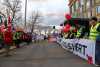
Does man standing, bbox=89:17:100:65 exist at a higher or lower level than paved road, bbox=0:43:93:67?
higher

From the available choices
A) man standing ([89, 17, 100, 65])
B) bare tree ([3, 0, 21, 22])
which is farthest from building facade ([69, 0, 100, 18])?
man standing ([89, 17, 100, 65])

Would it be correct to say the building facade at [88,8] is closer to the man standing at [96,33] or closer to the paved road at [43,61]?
the paved road at [43,61]

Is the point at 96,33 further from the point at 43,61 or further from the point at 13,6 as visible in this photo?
the point at 13,6

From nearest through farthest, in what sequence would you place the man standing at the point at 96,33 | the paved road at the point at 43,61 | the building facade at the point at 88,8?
the man standing at the point at 96,33 → the paved road at the point at 43,61 → the building facade at the point at 88,8

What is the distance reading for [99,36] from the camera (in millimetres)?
14359

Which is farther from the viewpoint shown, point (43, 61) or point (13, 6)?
point (13, 6)

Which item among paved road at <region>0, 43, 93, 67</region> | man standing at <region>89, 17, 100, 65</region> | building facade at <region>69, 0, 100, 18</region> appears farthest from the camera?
building facade at <region>69, 0, 100, 18</region>

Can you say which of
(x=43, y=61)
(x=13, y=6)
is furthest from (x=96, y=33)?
(x=13, y=6)

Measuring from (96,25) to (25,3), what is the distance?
60.0 meters

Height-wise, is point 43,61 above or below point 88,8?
below

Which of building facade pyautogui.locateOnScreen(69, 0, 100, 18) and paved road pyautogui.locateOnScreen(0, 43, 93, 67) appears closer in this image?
paved road pyautogui.locateOnScreen(0, 43, 93, 67)

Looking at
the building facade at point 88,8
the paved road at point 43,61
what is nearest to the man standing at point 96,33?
the paved road at point 43,61

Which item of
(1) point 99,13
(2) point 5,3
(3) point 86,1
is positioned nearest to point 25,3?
(2) point 5,3

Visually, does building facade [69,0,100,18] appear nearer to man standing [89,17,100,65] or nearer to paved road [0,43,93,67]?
paved road [0,43,93,67]
